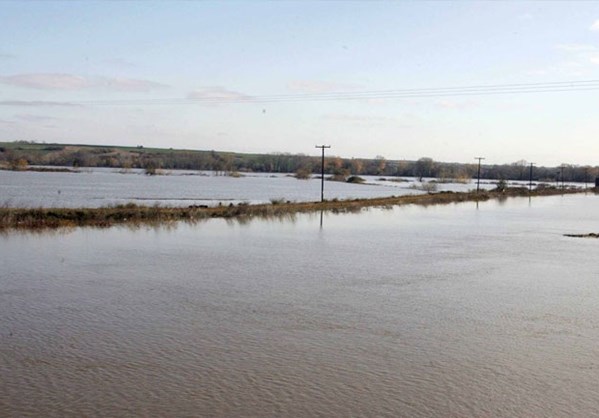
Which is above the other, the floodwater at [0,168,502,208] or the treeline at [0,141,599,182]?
the treeline at [0,141,599,182]

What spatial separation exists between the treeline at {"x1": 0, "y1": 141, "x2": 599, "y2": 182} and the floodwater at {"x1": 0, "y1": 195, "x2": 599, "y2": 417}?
10177 centimetres

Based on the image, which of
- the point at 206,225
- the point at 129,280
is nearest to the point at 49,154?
the point at 206,225

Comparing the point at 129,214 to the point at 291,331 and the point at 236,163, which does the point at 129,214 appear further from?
the point at 236,163

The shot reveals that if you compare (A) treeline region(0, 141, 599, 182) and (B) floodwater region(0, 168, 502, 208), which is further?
(A) treeline region(0, 141, 599, 182)

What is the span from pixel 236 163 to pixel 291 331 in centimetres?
15877

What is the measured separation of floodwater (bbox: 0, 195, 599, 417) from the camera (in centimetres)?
A: 704

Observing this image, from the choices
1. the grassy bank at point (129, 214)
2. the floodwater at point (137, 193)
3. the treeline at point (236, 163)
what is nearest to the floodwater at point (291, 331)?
the grassy bank at point (129, 214)

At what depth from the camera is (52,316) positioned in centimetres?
1031

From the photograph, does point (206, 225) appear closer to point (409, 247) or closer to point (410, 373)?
point (409, 247)

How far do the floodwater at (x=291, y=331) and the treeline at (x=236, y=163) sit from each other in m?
102

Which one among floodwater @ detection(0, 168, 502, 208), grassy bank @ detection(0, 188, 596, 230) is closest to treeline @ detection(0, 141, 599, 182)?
floodwater @ detection(0, 168, 502, 208)

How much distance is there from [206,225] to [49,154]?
125715mm

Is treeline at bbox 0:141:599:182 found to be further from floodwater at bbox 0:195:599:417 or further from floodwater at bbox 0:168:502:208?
floodwater at bbox 0:195:599:417

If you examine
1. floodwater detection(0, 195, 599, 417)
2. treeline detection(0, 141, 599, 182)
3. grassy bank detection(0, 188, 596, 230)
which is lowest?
floodwater detection(0, 195, 599, 417)
